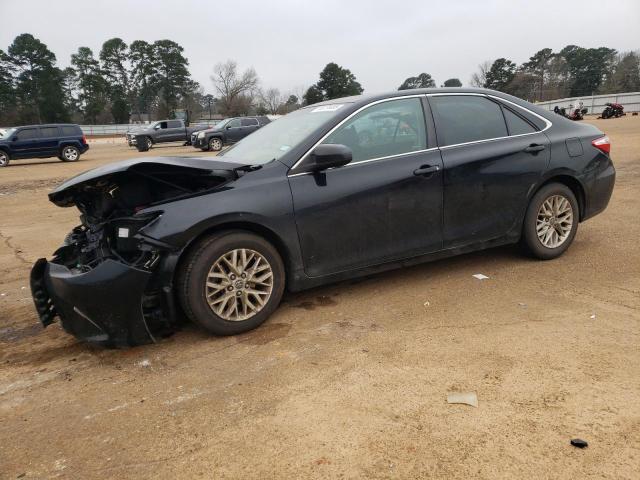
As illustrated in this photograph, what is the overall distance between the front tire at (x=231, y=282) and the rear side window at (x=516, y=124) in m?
2.55

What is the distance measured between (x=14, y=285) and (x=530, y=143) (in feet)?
17.1

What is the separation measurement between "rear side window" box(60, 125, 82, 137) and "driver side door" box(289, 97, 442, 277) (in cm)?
2173

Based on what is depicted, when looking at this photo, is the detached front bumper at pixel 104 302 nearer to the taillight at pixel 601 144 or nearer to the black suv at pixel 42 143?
the taillight at pixel 601 144

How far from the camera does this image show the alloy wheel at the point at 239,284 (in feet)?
11.0

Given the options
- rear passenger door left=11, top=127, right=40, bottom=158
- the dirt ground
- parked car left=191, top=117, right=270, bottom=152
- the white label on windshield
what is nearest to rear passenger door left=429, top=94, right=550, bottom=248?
the dirt ground

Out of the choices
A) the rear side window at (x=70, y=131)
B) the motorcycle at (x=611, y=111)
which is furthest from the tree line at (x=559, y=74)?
the rear side window at (x=70, y=131)

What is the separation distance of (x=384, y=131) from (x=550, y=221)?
191 centimetres

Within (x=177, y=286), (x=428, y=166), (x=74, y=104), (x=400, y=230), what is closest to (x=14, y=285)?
(x=177, y=286)

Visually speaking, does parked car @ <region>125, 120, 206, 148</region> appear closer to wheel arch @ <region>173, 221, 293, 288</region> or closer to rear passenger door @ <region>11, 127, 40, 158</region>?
rear passenger door @ <region>11, 127, 40, 158</region>

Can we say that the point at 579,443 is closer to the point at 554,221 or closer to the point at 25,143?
the point at 554,221

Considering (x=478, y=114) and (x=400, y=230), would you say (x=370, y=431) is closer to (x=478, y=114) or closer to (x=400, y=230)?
(x=400, y=230)

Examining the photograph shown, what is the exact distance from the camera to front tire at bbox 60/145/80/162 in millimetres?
21906

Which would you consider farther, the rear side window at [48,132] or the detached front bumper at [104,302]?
the rear side window at [48,132]

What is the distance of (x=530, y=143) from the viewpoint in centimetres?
446
